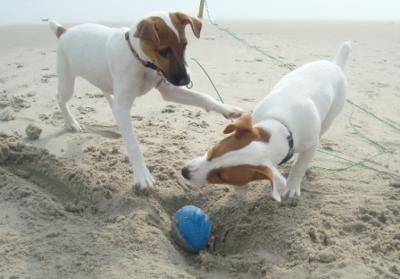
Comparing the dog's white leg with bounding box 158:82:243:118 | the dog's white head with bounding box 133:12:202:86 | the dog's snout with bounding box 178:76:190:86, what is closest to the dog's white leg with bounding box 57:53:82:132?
the dog's white leg with bounding box 158:82:243:118

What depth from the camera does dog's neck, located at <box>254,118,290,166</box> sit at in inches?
134

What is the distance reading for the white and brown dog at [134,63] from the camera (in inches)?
154

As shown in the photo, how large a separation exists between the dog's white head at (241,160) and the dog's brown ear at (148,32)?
0.94 meters

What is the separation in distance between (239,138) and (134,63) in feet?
4.21

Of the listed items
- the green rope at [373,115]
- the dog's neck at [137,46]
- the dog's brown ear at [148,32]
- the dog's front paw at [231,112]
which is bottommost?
the green rope at [373,115]

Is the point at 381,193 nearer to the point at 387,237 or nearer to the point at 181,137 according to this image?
the point at 387,237

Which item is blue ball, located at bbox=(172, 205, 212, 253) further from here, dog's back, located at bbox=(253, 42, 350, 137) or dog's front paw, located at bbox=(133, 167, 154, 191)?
dog's back, located at bbox=(253, 42, 350, 137)

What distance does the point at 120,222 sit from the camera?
3693 millimetres

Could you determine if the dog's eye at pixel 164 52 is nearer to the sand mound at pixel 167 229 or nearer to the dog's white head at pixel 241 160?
the dog's white head at pixel 241 160

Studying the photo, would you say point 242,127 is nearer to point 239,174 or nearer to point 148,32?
point 239,174

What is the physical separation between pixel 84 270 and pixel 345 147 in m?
3.07

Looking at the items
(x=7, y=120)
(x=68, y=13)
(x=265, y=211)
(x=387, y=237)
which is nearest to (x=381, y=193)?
(x=387, y=237)

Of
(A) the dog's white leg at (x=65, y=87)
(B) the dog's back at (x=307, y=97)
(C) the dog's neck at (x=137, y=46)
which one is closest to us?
(B) the dog's back at (x=307, y=97)

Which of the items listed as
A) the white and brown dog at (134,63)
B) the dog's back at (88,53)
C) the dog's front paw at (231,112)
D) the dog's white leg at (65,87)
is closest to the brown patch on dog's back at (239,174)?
the white and brown dog at (134,63)
